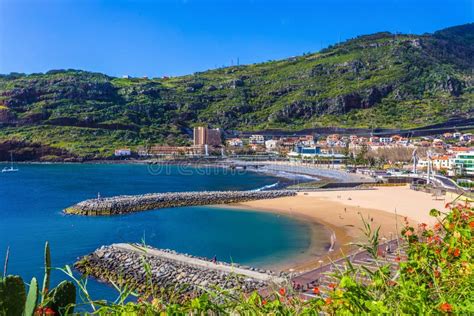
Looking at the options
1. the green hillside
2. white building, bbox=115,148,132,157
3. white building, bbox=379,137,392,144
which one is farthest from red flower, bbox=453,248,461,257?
the green hillside

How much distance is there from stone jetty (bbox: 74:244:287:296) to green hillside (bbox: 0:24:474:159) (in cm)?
8594

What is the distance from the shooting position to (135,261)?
2069cm

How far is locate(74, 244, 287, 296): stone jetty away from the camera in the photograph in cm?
1658

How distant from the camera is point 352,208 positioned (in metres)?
37.9

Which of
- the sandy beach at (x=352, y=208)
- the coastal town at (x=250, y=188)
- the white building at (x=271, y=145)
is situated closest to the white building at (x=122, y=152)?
the coastal town at (x=250, y=188)

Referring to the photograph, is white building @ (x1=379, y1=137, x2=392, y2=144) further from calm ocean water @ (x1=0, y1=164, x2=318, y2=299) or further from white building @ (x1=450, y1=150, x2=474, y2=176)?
calm ocean water @ (x1=0, y1=164, x2=318, y2=299)

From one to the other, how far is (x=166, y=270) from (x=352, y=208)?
2333 cm

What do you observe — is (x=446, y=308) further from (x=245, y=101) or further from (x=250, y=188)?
(x=245, y=101)

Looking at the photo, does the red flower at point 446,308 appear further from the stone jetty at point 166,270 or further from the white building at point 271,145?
the white building at point 271,145

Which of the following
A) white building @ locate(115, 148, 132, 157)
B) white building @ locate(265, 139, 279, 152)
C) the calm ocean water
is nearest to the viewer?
the calm ocean water

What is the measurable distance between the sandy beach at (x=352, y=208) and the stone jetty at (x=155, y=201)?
2274 mm

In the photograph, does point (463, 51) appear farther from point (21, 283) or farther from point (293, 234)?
point (21, 283)

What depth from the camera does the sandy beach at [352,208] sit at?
94.3ft

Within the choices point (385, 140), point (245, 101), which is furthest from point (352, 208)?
point (245, 101)
